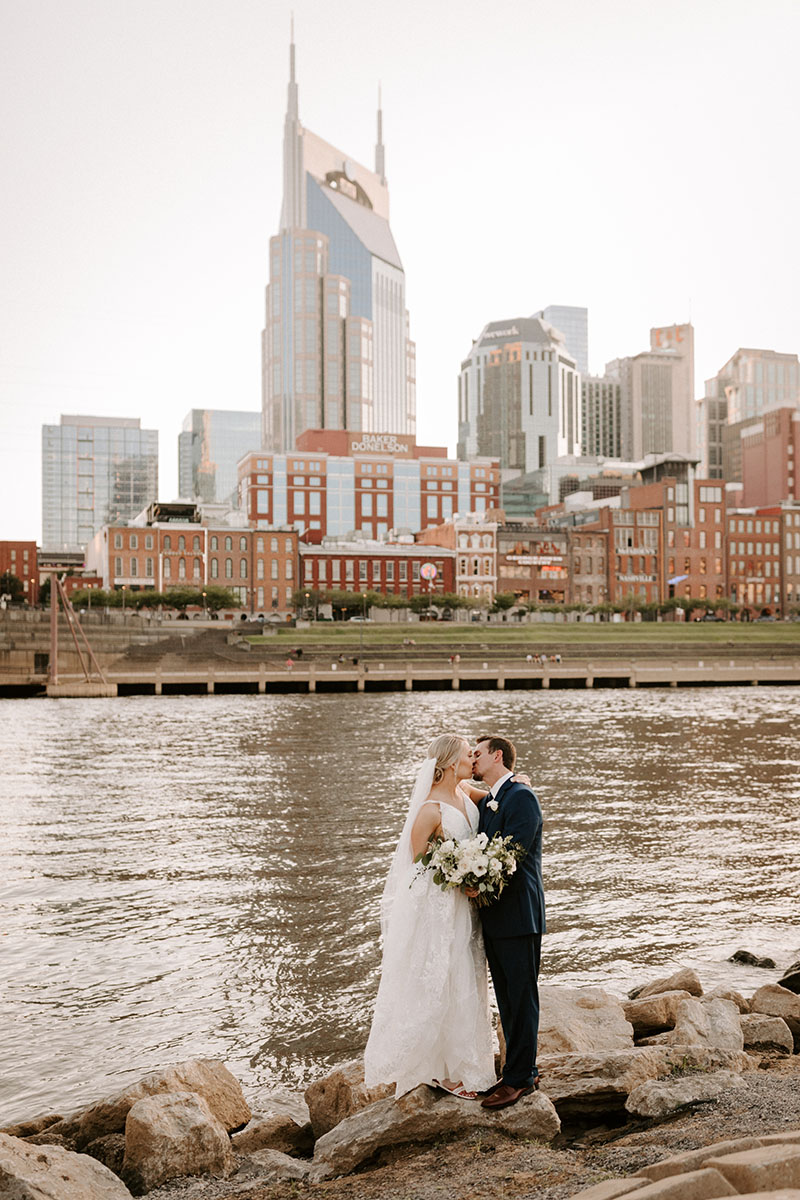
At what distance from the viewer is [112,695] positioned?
6981cm

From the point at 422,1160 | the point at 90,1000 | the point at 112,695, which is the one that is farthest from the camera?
the point at 112,695

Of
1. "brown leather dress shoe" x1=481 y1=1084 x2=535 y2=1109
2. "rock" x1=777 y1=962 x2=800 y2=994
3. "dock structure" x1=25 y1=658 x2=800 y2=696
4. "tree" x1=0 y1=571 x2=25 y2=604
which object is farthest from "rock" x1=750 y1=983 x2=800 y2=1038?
"tree" x1=0 y1=571 x2=25 y2=604

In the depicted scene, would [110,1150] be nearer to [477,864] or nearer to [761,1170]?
[477,864]

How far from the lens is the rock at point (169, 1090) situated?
8562 millimetres

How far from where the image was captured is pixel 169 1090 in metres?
8.68

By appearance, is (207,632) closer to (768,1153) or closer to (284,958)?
(284,958)

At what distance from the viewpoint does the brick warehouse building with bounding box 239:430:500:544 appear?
166125 mm

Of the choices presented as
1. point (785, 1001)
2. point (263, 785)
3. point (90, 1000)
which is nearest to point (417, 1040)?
point (785, 1001)

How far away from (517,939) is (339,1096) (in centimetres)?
226

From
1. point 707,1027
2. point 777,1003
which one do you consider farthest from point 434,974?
point 777,1003

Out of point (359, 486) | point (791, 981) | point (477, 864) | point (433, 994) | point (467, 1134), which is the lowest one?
point (791, 981)

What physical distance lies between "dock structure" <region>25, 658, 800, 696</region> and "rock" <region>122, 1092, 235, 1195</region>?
64.5m

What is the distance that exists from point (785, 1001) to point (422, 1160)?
5.58 metres

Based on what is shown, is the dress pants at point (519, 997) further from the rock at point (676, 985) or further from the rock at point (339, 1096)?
the rock at point (676, 985)
